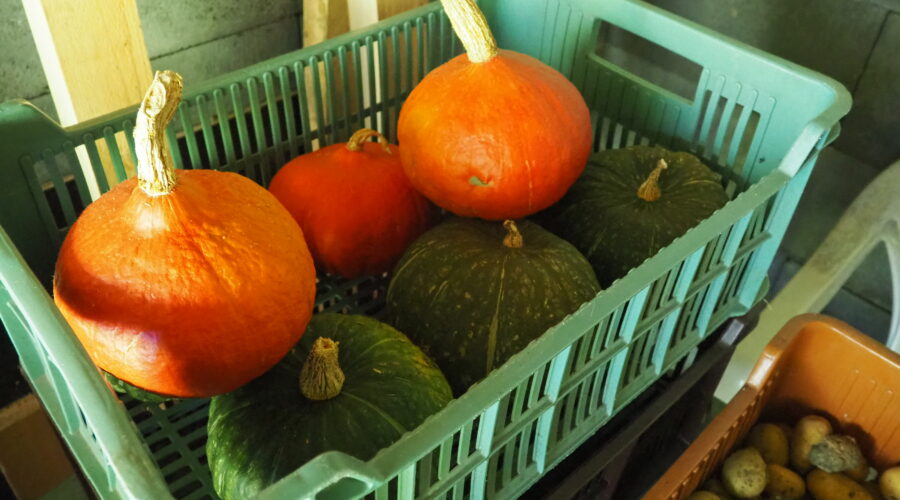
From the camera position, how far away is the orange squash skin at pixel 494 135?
71cm

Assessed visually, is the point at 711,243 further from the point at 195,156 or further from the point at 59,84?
the point at 59,84

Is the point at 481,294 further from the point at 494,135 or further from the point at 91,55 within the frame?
the point at 91,55

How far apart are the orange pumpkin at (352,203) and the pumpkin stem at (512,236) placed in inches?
5.8

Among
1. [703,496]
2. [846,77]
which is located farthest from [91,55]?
[846,77]

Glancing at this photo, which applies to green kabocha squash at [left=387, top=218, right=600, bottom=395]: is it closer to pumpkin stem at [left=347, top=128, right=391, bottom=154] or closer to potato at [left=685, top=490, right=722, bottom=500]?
pumpkin stem at [left=347, top=128, right=391, bottom=154]

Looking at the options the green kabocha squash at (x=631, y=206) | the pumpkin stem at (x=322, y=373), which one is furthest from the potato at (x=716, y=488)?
the pumpkin stem at (x=322, y=373)

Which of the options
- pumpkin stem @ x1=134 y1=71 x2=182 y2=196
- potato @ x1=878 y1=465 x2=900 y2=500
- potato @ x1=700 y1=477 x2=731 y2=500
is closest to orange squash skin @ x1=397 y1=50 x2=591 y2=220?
pumpkin stem @ x1=134 y1=71 x2=182 y2=196

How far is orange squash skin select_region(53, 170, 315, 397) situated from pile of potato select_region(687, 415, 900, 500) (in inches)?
20.2

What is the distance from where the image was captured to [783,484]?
32.9 inches

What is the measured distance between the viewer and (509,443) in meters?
0.60

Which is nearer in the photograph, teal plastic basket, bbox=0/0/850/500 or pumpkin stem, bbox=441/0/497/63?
teal plastic basket, bbox=0/0/850/500

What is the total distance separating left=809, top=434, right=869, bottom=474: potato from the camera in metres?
0.83

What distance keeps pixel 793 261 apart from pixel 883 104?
0.35 meters

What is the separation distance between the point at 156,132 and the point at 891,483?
0.81 metres
